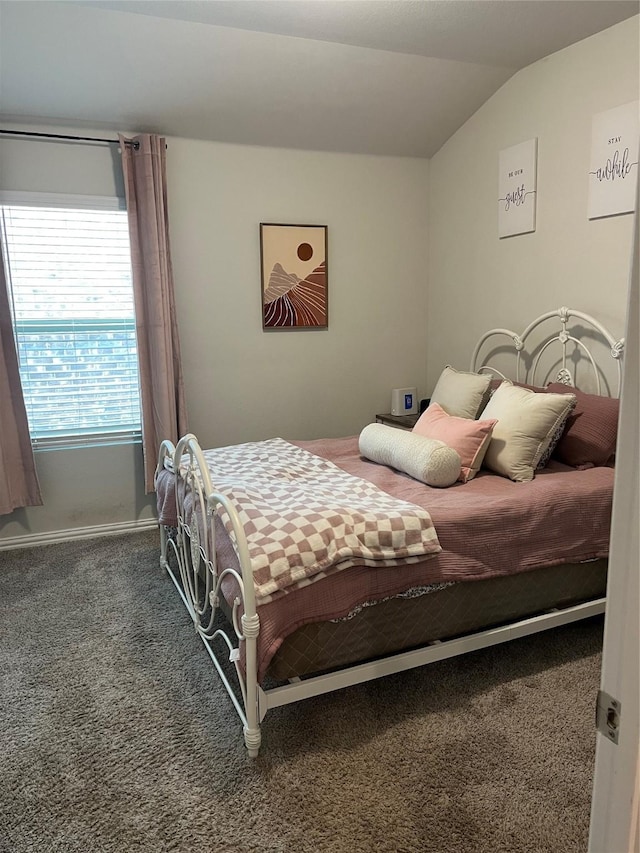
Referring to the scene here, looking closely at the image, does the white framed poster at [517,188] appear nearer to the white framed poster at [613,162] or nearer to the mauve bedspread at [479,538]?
the white framed poster at [613,162]

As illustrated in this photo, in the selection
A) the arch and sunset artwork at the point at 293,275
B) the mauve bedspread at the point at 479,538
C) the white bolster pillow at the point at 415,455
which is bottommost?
the mauve bedspread at the point at 479,538

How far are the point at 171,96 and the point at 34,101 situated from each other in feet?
2.26

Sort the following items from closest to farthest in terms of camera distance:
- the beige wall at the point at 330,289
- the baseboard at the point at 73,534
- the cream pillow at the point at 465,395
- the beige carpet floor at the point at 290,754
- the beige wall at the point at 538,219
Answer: the beige carpet floor at the point at 290,754 < the beige wall at the point at 538,219 < the cream pillow at the point at 465,395 < the baseboard at the point at 73,534 < the beige wall at the point at 330,289

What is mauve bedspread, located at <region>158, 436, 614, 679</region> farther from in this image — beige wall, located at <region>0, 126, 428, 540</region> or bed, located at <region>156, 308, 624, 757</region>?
beige wall, located at <region>0, 126, 428, 540</region>

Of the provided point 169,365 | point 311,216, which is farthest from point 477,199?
point 169,365

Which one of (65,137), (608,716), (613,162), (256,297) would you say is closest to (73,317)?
(65,137)

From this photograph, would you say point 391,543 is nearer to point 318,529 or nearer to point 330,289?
point 318,529

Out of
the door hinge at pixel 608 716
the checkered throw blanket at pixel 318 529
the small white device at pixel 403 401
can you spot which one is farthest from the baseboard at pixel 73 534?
the door hinge at pixel 608 716

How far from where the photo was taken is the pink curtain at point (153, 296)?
337cm

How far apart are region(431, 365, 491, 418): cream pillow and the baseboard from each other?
6.55 feet

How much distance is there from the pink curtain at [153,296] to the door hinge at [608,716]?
10.2 ft

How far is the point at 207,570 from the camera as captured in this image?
215 centimetres

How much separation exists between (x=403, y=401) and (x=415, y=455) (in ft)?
5.61

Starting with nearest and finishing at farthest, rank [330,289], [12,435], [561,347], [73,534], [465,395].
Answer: [465,395] → [561,347] → [12,435] → [73,534] → [330,289]
